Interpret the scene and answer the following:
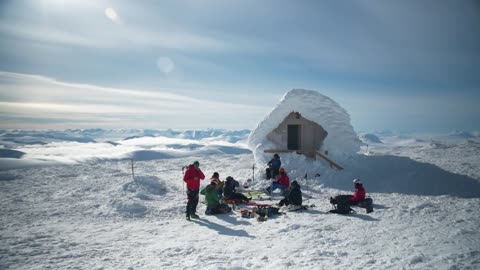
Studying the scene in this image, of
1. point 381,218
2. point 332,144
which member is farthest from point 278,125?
point 381,218

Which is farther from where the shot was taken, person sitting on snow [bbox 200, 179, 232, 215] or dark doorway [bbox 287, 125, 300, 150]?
dark doorway [bbox 287, 125, 300, 150]

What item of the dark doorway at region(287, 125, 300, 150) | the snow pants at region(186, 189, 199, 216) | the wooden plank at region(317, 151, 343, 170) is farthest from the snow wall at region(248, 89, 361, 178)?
the snow pants at region(186, 189, 199, 216)

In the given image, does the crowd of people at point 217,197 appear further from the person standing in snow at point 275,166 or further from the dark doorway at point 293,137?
the dark doorway at point 293,137

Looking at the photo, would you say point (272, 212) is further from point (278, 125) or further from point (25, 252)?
point (278, 125)

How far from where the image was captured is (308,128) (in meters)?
21.4

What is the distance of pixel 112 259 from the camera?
6.91m

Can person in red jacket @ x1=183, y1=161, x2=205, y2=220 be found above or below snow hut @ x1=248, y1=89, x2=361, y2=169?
below

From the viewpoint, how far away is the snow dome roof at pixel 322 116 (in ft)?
67.4

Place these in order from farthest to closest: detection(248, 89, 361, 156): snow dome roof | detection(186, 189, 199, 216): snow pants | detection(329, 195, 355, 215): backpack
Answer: detection(248, 89, 361, 156): snow dome roof, detection(186, 189, 199, 216): snow pants, detection(329, 195, 355, 215): backpack

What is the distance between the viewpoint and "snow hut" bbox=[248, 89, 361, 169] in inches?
→ 808

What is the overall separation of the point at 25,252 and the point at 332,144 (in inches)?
694

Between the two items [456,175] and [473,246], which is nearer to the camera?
[473,246]

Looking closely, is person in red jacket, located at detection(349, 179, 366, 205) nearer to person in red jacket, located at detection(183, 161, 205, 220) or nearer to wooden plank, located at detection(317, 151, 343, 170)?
person in red jacket, located at detection(183, 161, 205, 220)

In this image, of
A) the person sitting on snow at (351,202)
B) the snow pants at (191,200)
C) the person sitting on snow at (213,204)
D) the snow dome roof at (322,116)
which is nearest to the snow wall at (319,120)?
the snow dome roof at (322,116)
